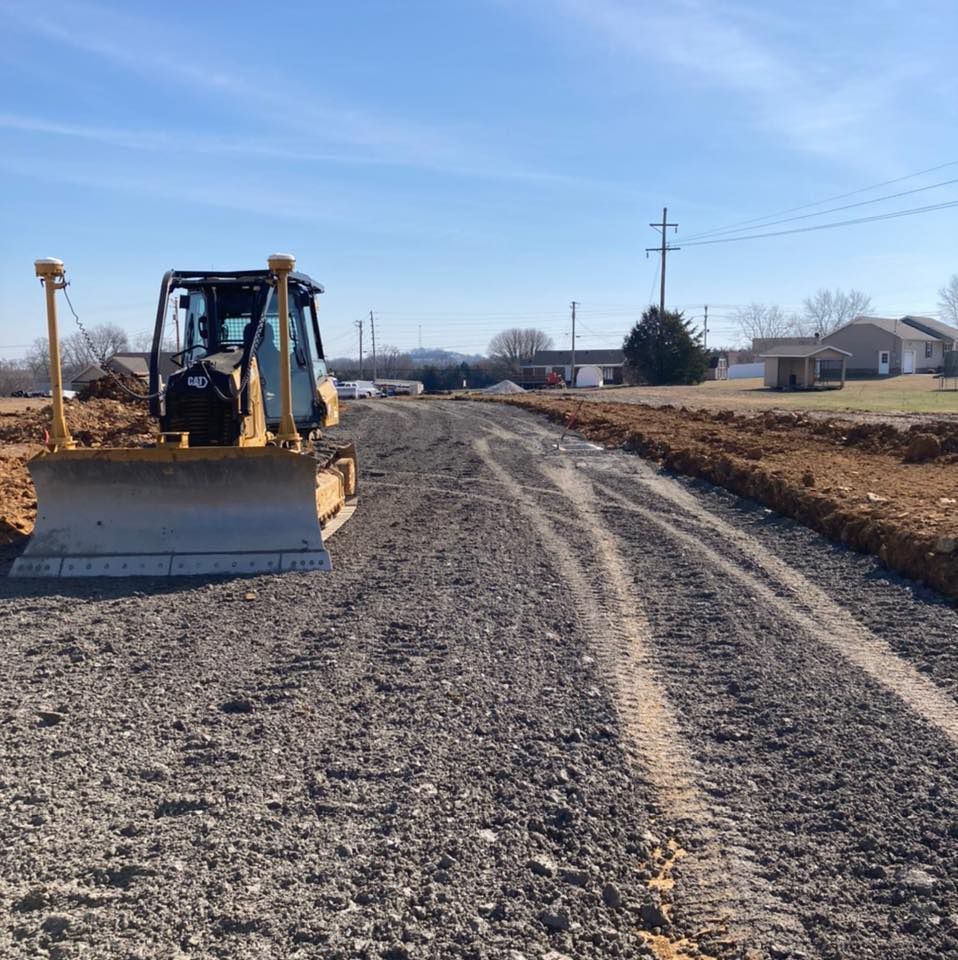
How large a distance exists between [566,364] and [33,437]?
292ft

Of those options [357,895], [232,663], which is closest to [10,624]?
[232,663]

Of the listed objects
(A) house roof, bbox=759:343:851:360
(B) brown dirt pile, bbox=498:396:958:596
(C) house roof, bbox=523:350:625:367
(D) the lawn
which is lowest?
(B) brown dirt pile, bbox=498:396:958:596

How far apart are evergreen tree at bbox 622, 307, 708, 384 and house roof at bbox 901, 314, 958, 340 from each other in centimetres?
2779

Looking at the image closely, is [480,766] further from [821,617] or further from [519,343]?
[519,343]

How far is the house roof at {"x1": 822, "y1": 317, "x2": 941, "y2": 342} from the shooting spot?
75.1 m

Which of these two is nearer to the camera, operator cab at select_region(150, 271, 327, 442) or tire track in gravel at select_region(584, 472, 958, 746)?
tire track in gravel at select_region(584, 472, 958, 746)

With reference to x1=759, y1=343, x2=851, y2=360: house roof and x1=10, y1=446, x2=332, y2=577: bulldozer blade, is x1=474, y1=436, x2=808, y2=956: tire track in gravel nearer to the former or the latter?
x1=10, y1=446, x2=332, y2=577: bulldozer blade

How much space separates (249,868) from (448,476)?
12056 mm

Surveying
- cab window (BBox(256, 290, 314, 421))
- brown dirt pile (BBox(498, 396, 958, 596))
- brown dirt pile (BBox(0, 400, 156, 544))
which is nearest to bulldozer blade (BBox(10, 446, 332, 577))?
brown dirt pile (BBox(0, 400, 156, 544))

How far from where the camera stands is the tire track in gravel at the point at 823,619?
5312 mm

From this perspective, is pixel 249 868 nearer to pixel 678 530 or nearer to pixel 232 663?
pixel 232 663

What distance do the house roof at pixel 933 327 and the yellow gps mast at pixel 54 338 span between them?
85.0 meters

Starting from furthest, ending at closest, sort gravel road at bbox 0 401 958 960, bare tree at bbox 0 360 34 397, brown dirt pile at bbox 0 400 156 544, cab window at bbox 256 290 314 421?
bare tree at bbox 0 360 34 397 → brown dirt pile at bbox 0 400 156 544 → cab window at bbox 256 290 314 421 → gravel road at bbox 0 401 958 960

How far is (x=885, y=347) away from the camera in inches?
2923
